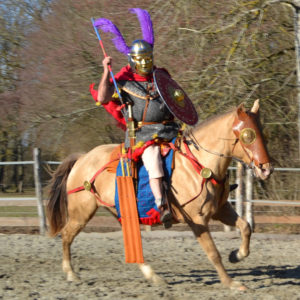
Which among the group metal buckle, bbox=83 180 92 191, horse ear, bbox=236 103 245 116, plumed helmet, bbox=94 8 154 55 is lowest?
metal buckle, bbox=83 180 92 191

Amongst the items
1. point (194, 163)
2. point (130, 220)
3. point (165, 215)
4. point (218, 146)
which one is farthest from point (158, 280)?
point (218, 146)

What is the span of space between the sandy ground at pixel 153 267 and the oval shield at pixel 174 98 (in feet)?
5.39

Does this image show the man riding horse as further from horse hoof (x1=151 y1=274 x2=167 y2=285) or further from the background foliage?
the background foliage

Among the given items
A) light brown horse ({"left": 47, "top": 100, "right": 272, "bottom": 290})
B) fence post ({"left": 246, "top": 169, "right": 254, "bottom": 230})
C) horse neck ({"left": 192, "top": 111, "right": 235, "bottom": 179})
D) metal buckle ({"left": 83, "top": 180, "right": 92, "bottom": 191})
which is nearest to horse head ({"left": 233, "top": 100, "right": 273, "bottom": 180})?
light brown horse ({"left": 47, "top": 100, "right": 272, "bottom": 290})

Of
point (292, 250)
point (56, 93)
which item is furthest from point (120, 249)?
point (56, 93)

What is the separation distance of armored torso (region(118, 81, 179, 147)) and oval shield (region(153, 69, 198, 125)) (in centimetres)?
13

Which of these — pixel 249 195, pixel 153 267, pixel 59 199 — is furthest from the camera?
pixel 249 195

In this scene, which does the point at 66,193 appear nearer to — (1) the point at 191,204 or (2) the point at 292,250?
(1) the point at 191,204

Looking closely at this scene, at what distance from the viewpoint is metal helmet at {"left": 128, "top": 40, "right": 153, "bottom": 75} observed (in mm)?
5012

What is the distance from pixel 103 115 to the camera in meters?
11.8

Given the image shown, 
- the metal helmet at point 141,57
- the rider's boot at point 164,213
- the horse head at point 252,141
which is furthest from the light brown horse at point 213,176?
the metal helmet at point 141,57

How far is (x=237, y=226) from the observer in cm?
527

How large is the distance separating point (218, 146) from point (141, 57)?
3.69ft

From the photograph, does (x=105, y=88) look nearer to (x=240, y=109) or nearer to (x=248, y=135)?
(x=240, y=109)
